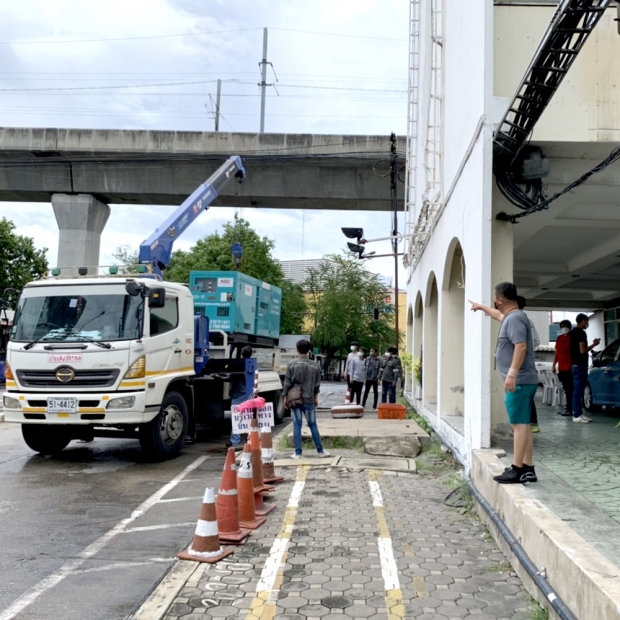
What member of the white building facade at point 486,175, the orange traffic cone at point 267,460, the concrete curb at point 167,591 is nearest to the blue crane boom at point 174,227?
the orange traffic cone at point 267,460

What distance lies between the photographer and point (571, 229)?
34.8 ft

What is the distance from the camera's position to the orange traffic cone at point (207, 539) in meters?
4.73

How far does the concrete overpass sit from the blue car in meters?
8.35

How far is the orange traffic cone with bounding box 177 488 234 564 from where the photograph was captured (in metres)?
4.73

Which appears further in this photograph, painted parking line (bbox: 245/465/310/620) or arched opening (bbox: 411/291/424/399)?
arched opening (bbox: 411/291/424/399)

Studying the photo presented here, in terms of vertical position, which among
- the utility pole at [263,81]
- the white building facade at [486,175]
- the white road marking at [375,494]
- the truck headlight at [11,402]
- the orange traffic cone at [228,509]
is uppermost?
the utility pole at [263,81]

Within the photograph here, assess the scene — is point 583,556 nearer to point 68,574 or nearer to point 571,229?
point 68,574

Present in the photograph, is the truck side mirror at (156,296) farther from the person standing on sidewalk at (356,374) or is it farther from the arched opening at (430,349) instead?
the person standing on sidewalk at (356,374)

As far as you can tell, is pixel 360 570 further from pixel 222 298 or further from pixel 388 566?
pixel 222 298

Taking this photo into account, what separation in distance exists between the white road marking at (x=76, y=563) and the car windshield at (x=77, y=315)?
Result: 2.54 meters

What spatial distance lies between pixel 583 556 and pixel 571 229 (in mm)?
8485

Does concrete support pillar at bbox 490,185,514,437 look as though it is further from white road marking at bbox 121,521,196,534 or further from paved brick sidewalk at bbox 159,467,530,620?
white road marking at bbox 121,521,196,534

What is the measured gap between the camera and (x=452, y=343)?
9719mm

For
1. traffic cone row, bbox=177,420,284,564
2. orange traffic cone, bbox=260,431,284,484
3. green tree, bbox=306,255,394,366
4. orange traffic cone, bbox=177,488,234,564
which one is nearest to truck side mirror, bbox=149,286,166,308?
orange traffic cone, bbox=260,431,284,484
